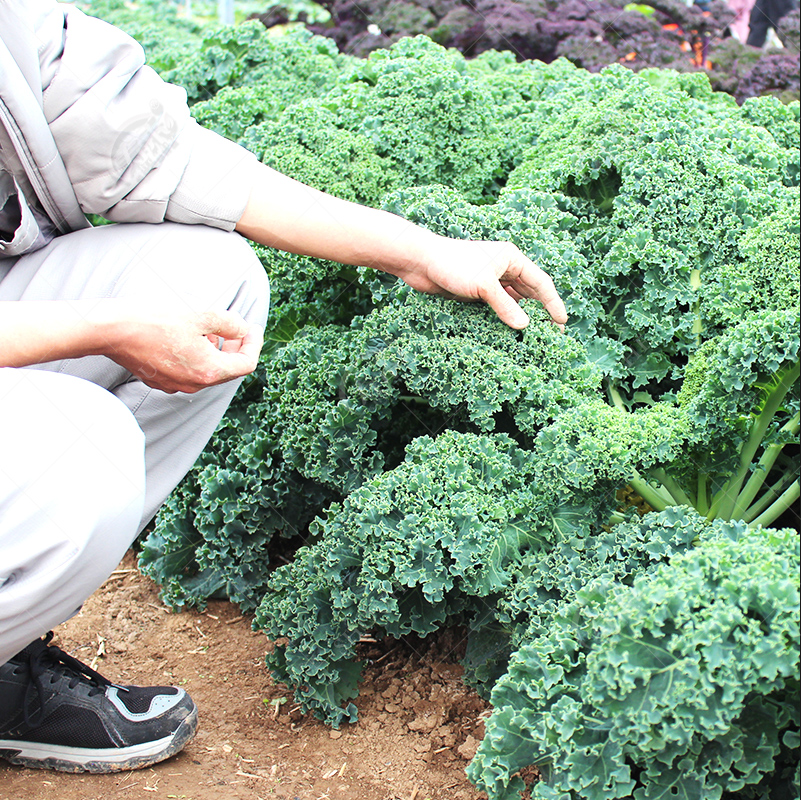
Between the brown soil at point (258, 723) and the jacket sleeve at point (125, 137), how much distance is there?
4.51 ft

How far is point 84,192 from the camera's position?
2258mm

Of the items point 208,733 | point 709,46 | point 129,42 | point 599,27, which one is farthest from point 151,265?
point 709,46

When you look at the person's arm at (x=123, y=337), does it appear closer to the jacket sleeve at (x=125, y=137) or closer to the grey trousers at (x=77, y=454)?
the grey trousers at (x=77, y=454)

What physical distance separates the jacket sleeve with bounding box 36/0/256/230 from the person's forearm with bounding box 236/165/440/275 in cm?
6

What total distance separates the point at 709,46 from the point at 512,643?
5.22 meters

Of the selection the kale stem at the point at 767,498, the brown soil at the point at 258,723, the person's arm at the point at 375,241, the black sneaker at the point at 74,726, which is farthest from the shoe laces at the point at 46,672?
the kale stem at the point at 767,498

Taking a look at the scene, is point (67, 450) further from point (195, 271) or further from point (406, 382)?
point (406, 382)

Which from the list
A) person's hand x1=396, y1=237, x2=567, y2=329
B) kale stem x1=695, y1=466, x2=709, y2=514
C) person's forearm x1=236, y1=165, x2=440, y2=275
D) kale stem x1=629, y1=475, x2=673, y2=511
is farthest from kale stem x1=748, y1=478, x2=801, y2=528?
person's forearm x1=236, y1=165, x2=440, y2=275

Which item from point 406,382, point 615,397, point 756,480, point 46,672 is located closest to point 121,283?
point 406,382

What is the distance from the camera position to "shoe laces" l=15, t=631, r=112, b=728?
2.29m

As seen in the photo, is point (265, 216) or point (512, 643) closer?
point (512, 643)

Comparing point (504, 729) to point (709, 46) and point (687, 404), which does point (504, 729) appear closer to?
point (687, 404)

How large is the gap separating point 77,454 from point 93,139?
34.7 inches

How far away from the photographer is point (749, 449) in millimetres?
2453
